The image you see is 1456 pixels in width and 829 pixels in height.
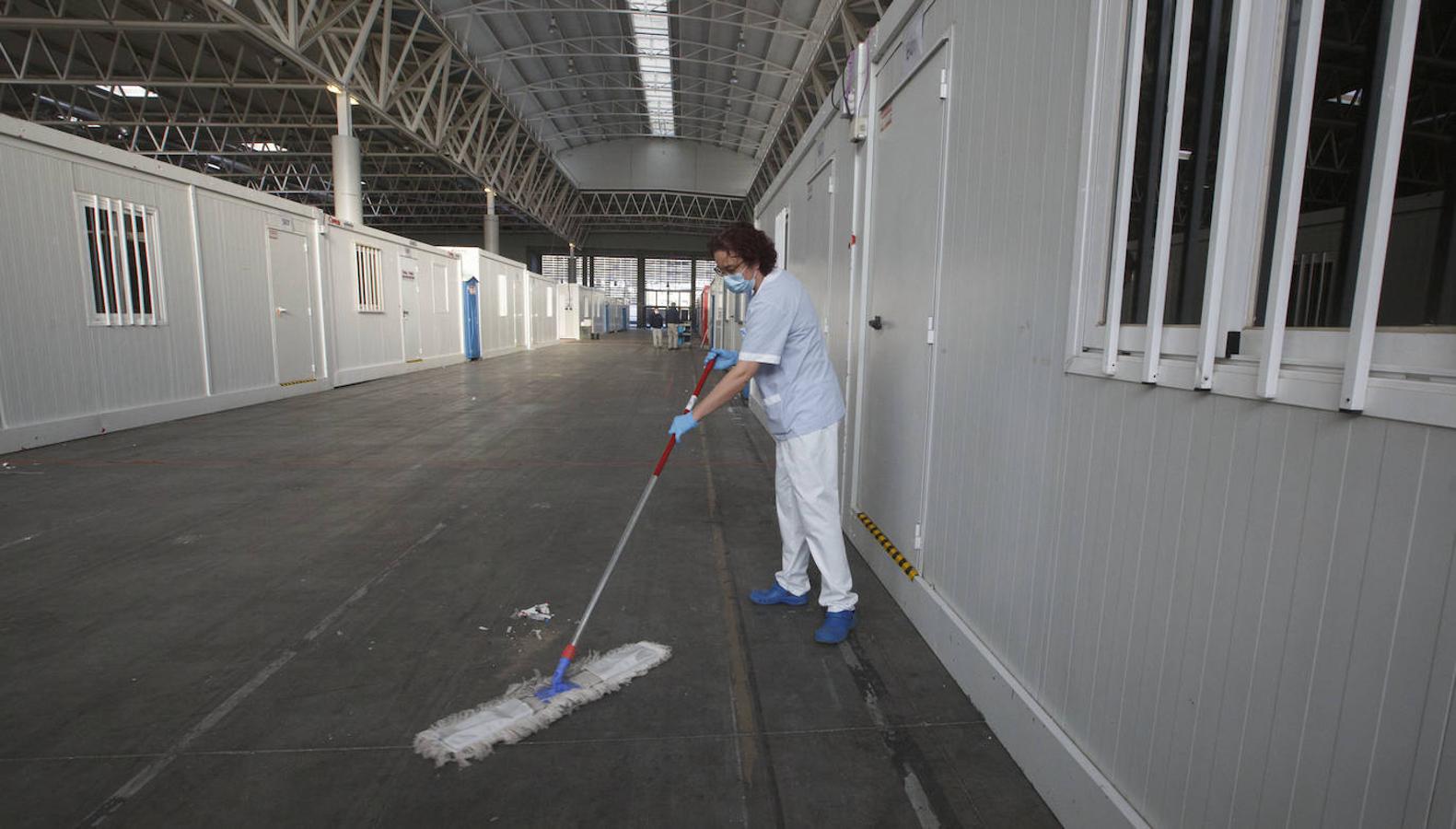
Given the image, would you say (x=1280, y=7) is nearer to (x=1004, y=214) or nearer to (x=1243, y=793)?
(x=1004, y=214)

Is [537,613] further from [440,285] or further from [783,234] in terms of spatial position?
[440,285]

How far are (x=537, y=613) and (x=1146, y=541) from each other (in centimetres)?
262

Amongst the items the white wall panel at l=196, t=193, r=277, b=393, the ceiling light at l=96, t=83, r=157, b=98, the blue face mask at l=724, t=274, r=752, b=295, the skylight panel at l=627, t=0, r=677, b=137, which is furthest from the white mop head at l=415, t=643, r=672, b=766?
the ceiling light at l=96, t=83, r=157, b=98

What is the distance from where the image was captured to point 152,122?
22.6 m

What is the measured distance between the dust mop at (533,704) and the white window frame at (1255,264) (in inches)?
78.8

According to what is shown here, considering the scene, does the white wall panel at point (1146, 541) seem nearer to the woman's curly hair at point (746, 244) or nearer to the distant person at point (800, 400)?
the distant person at point (800, 400)

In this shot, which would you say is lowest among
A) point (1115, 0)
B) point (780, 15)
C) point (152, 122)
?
point (1115, 0)

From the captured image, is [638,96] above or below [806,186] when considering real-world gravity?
above

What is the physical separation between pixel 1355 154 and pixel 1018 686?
1745 millimetres

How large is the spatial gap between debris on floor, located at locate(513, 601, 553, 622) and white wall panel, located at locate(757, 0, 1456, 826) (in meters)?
1.78

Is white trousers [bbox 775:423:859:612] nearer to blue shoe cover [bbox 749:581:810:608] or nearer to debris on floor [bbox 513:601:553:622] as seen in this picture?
blue shoe cover [bbox 749:581:810:608]

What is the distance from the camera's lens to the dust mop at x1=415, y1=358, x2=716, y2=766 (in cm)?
228

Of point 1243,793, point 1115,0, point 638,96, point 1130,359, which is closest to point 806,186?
point 1115,0

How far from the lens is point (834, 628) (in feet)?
10.0
